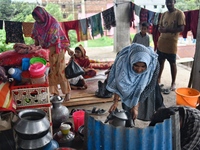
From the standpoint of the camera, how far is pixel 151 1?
974 cm

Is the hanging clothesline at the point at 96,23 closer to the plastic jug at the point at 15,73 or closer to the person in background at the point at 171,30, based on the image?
the person in background at the point at 171,30

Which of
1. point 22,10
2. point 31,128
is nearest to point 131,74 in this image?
point 31,128

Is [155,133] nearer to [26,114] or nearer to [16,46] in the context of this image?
[26,114]

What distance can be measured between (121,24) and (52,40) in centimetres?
427

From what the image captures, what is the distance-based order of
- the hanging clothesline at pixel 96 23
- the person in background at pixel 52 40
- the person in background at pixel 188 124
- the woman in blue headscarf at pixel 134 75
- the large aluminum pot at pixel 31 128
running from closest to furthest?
1. the large aluminum pot at pixel 31 128
2. the person in background at pixel 188 124
3. the woman in blue headscarf at pixel 134 75
4. the person in background at pixel 52 40
5. the hanging clothesline at pixel 96 23

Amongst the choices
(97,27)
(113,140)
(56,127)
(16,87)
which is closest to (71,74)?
(56,127)

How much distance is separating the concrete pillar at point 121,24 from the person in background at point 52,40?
3458 mm

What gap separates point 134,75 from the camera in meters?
2.35

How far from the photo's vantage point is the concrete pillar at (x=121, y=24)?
7.11m

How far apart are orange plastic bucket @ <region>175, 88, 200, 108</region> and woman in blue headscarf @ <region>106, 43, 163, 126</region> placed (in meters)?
1.22

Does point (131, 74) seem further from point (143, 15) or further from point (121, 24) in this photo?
point (121, 24)

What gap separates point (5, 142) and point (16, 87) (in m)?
0.62

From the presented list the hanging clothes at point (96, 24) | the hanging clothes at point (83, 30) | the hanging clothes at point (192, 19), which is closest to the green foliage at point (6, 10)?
the hanging clothes at point (83, 30)

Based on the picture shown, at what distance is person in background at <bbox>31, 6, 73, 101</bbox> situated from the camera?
3.59 meters
